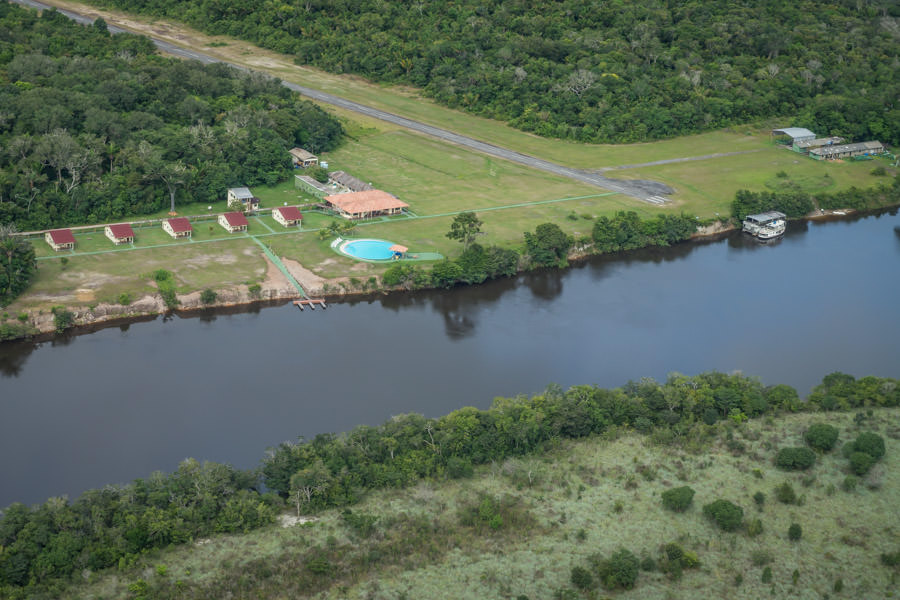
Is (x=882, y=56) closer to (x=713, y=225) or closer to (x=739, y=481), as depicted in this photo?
(x=713, y=225)

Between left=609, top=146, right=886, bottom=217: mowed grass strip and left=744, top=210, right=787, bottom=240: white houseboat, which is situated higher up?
left=609, top=146, right=886, bottom=217: mowed grass strip

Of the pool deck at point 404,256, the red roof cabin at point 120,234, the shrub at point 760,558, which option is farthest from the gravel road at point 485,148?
the shrub at point 760,558

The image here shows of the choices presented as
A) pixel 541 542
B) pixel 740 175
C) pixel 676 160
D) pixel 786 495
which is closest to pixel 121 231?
pixel 541 542

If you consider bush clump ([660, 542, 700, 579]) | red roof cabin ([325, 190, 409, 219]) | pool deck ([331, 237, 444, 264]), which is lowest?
bush clump ([660, 542, 700, 579])

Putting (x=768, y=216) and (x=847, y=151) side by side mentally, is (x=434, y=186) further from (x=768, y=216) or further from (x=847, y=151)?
(x=847, y=151)

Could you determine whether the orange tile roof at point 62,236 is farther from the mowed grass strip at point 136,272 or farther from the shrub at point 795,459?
the shrub at point 795,459

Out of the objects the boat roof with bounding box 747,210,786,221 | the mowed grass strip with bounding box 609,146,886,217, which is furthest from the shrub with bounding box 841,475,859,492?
the mowed grass strip with bounding box 609,146,886,217

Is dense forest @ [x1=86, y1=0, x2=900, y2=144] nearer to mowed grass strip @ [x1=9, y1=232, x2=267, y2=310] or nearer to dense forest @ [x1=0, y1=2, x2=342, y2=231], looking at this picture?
dense forest @ [x1=0, y1=2, x2=342, y2=231]
